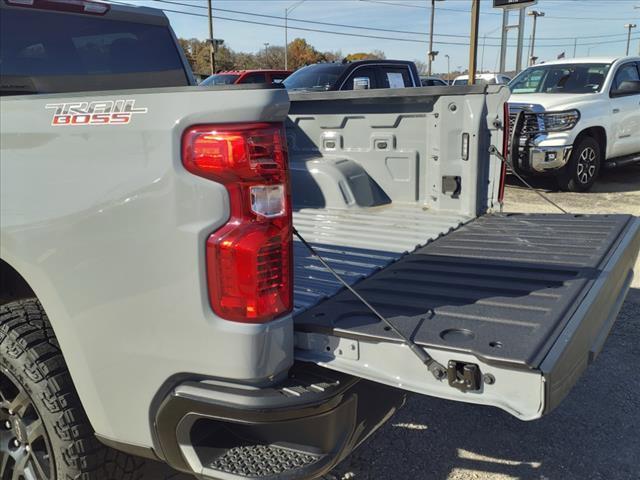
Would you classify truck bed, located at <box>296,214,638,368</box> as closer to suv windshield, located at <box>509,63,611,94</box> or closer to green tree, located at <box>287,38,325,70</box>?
suv windshield, located at <box>509,63,611,94</box>

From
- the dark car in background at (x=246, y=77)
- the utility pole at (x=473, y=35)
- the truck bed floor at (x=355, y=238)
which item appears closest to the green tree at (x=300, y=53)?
the dark car in background at (x=246, y=77)

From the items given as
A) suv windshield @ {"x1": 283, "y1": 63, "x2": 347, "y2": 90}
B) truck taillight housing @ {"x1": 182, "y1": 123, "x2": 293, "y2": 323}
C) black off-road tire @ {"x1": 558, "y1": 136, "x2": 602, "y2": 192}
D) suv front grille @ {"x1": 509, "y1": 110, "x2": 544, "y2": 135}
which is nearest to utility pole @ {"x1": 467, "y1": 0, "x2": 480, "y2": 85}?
suv front grille @ {"x1": 509, "y1": 110, "x2": 544, "y2": 135}

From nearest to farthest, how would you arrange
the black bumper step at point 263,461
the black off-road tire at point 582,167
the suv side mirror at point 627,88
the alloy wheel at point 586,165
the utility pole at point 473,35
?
the black bumper step at point 263,461 < the black off-road tire at point 582,167 < the alloy wheel at point 586,165 < the suv side mirror at point 627,88 < the utility pole at point 473,35

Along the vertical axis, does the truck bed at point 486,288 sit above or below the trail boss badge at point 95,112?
below

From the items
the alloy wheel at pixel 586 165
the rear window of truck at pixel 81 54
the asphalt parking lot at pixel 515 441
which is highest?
the rear window of truck at pixel 81 54

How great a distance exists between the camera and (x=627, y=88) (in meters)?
9.84

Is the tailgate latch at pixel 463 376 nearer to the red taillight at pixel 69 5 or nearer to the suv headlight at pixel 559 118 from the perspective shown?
the red taillight at pixel 69 5

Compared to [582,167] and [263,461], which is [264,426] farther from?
[582,167]

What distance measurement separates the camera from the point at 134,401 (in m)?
1.94

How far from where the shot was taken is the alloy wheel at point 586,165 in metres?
9.63

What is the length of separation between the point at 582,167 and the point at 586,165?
→ 4.4 inches

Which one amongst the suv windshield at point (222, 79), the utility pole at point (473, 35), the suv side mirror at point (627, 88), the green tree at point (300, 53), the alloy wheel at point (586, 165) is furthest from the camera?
the green tree at point (300, 53)

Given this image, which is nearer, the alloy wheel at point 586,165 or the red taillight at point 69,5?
the red taillight at point 69,5

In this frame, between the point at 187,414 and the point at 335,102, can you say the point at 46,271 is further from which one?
the point at 335,102
